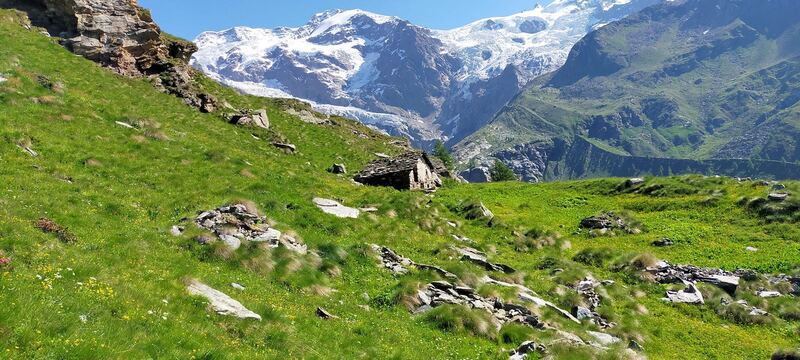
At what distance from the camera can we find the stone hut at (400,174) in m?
47.3

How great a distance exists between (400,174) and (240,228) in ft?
86.8

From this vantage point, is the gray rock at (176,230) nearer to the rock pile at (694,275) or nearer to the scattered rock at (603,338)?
the scattered rock at (603,338)

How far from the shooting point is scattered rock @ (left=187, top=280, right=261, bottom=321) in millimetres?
14699

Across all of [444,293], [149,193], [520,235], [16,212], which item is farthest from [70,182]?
[520,235]

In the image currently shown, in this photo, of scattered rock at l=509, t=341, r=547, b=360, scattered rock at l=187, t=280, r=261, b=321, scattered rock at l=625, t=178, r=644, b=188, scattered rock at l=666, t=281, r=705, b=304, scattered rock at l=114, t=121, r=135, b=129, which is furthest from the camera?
scattered rock at l=625, t=178, r=644, b=188

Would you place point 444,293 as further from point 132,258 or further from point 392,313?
point 132,258

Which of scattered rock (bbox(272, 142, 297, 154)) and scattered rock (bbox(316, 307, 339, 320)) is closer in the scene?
scattered rock (bbox(316, 307, 339, 320))

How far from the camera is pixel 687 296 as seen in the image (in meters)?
26.3

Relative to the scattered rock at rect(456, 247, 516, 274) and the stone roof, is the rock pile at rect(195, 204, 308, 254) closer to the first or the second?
the scattered rock at rect(456, 247, 516, 274)

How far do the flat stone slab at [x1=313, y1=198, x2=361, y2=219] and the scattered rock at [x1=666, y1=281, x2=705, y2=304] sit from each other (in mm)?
17291

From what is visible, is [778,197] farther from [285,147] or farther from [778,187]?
[285,147]

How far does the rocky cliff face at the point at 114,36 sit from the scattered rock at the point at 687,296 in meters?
43.8

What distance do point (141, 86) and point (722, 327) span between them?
49.0 meters

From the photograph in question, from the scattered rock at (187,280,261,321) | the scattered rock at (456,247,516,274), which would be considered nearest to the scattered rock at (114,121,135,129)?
the scattered rock at (187,280,261,321)
